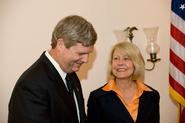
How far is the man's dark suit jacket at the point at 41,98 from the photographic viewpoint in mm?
1408

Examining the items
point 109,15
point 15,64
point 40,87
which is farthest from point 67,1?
point 40,87

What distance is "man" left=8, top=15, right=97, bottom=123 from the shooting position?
1.42 meters

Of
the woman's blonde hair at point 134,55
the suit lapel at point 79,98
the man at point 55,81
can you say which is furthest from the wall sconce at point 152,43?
the man at point 55,81

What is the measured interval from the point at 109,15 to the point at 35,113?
63.2 inches

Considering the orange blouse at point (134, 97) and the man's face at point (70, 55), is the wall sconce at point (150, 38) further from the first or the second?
the man's face at point (70, 55)

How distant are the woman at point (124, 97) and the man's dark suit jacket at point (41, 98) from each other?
707 millimetres

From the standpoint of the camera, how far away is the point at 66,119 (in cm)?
156

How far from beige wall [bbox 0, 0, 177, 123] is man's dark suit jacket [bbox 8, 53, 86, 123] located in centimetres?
87

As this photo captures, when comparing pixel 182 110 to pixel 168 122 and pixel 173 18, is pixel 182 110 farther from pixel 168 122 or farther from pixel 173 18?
pixel 173 18

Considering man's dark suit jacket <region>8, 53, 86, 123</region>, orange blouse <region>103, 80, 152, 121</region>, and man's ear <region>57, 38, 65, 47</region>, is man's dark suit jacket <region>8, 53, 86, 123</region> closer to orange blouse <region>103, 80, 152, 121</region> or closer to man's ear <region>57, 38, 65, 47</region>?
man's ear <region>57, 38, 65, 47</region>

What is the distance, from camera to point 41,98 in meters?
1.44

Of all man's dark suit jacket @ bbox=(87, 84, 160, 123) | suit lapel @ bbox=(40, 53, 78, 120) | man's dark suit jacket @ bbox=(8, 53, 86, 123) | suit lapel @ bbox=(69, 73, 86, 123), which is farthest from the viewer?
man's dark suit jacket @ bbox=(87, 84, 160, 123)

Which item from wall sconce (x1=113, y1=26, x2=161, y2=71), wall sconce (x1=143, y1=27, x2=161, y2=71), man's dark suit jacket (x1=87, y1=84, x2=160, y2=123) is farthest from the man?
wall sconce (x1=143, y1=27, x2=161, y2=71)

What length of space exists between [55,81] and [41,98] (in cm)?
15
